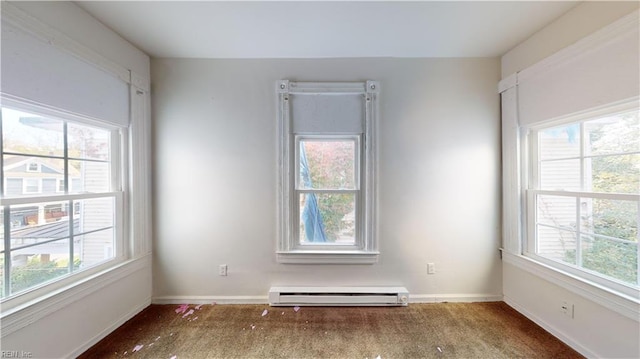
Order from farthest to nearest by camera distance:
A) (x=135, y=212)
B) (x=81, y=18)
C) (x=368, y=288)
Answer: (x=368, y=288)
(x=135, y=212)
(x=81, y=18)

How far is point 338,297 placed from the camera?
7.84ft

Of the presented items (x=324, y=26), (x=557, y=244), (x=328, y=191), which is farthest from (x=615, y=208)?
(x=324, y=26)

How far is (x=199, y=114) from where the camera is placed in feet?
8.18

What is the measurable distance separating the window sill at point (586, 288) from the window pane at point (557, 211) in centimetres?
37

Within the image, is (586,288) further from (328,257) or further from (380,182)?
(328,257)

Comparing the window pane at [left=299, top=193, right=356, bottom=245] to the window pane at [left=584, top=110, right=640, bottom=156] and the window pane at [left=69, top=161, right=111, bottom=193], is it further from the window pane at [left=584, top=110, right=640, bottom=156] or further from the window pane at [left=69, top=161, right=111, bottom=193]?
the window pane at [left=584, top=110, right=640, bottom=156]

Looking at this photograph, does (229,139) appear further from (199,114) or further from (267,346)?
(267,346)

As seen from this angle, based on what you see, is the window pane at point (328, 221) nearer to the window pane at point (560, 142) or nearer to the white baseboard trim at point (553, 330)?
the white baseboard trim at point (553, 330)

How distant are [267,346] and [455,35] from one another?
3007 millimetres

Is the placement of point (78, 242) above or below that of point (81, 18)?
below

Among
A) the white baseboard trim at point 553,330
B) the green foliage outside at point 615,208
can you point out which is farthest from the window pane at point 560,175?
the white baseboard trim at point 553,330

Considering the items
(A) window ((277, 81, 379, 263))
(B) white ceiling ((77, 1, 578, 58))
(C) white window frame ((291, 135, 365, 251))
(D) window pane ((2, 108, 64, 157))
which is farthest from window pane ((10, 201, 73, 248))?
(C) white window frame ((291, 135, 365, 251))

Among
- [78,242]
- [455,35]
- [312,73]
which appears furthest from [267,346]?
[455,35]

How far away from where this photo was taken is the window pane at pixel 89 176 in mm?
1859
